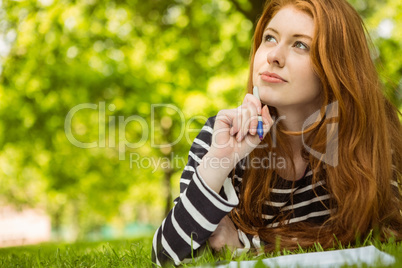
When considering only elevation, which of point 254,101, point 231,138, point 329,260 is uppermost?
point 254,101

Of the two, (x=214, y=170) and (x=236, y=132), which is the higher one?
(x=236, y=132)

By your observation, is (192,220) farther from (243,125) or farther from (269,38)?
(269,38)

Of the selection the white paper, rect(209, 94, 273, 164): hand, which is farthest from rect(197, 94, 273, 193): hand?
the white paper

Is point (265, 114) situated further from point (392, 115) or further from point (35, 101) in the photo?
point (35, 101)

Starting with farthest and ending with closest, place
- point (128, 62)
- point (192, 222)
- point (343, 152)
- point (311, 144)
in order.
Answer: point (128, 62) < point (311, 144) < point (343, 152) < point (192, 222)

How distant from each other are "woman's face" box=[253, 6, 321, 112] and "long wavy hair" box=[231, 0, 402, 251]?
0.19 ft

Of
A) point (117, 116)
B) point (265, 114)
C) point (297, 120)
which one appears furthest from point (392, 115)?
point (117, 116)

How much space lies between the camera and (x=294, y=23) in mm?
2453

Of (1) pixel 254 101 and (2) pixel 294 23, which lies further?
(2) pixel 294 23

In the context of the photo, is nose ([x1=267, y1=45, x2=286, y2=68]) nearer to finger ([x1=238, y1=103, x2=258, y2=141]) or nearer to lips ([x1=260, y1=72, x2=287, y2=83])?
lips ([x1=260, y1=72, x2=287, y2=83])

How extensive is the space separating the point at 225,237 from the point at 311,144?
2.99ft

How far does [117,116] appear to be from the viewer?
8.78 m

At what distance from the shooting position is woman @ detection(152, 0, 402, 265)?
2293 millimetres

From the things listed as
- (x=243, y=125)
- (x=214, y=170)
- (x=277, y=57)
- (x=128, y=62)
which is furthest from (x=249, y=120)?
(x=128, y=62)
